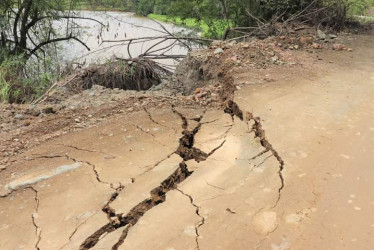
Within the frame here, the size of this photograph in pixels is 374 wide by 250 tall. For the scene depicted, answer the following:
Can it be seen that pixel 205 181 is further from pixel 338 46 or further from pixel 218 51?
pixel 338 46

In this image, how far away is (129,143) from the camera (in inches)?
123

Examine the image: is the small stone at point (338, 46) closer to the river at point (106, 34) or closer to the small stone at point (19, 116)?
the river at point (106, 34)

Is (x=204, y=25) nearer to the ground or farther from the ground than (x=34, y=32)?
farther from the ground

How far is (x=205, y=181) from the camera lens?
2584 millimetres

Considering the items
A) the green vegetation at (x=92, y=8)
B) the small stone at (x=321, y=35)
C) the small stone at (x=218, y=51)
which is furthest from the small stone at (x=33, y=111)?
the small stone at (x=321, y=35)

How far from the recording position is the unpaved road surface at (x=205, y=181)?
2131 mm

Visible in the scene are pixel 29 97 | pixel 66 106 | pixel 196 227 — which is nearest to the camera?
pixel 196 227

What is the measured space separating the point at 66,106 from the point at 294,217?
2902 mm

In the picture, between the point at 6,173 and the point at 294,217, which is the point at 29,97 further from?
the point at 294,217

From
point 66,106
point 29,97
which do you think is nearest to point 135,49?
point 29,97

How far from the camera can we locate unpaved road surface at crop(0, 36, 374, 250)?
2.13m

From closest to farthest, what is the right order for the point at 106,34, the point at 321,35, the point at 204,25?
1. the point at 321,35
2. the point at 204,25
3. the point at 106,34

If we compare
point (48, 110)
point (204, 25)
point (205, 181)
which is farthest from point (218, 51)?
point (204, 25)

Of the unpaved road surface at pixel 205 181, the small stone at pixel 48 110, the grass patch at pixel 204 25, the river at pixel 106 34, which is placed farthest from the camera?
the river at pixel 106 34
